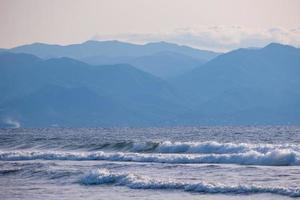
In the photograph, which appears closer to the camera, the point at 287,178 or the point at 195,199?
the point at 195,199

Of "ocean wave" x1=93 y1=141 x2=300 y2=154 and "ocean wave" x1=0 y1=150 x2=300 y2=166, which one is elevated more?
"ocean wave" x1=93 y1=141 x2=300 y2=154

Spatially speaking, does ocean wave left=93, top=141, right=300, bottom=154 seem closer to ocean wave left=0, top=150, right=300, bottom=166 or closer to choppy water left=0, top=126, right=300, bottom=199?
choppy water left=0, top=126, right=300, bottom=199

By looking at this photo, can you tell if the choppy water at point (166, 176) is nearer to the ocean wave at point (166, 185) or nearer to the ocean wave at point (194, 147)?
the ocean wave at point (166, 185)

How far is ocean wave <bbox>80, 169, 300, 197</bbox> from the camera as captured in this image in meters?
33.2

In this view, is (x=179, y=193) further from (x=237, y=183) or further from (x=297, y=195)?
(x=297, y=195)

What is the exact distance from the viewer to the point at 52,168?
50.4 m

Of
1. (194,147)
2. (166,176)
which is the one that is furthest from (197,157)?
(166,176)

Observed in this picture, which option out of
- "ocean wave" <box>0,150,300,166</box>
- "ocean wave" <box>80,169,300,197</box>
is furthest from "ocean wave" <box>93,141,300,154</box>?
"ocean wave" <box>80,169,300,197</box>

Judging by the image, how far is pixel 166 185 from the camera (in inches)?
1458

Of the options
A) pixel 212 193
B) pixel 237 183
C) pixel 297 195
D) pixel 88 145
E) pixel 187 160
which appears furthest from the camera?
pixel 88 145

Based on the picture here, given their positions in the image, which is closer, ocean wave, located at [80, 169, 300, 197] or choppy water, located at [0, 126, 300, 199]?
ocean wave, located at [80, 169, 300, 197]

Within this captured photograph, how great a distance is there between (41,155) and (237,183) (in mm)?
33242

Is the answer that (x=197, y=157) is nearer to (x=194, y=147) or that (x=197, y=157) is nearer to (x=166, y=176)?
(x=194, y=147)

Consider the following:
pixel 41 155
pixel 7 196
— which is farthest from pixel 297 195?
pixel 41 155
